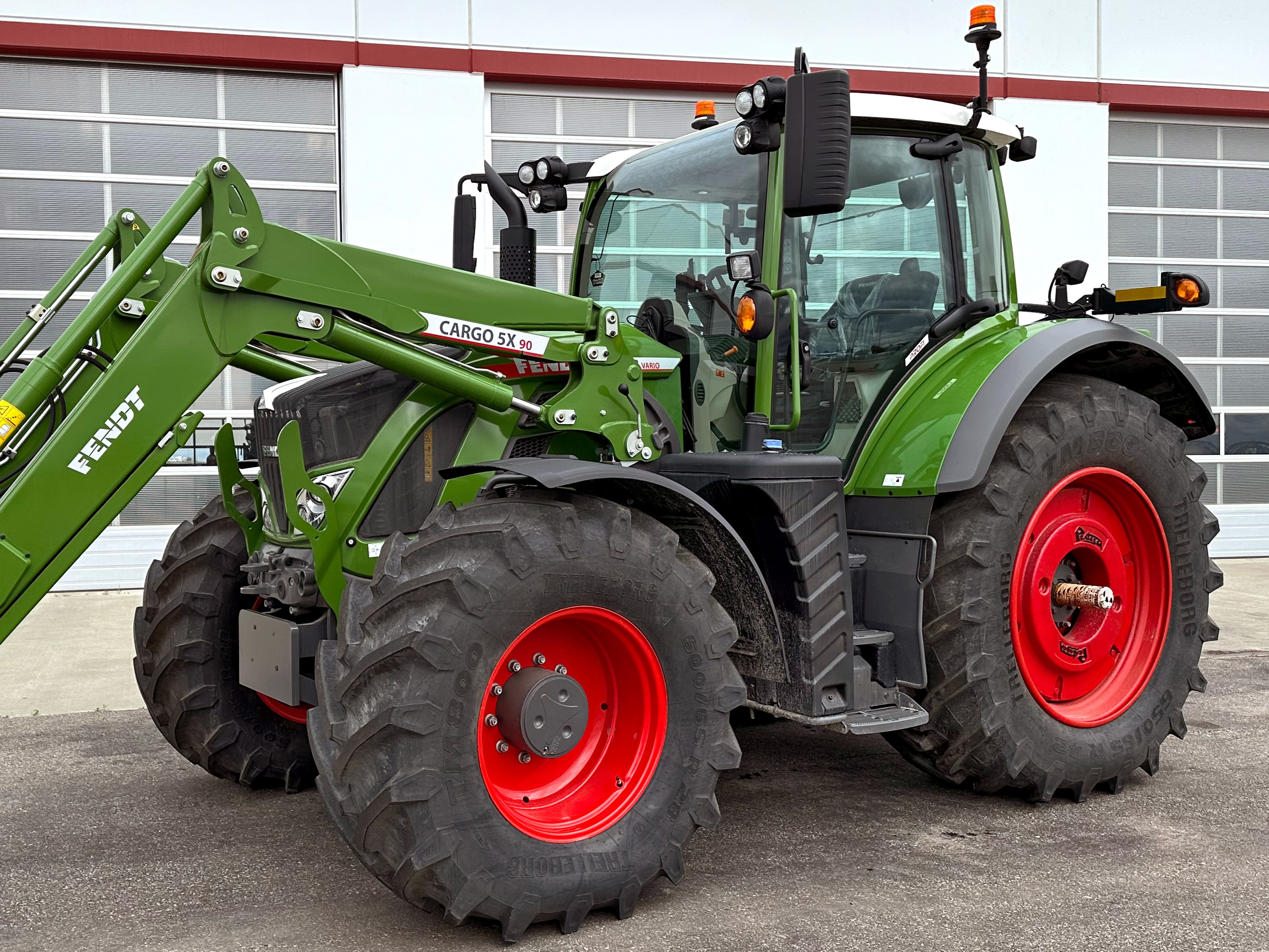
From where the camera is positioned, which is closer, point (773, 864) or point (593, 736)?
point (593, 736)

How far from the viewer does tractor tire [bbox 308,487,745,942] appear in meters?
3.04

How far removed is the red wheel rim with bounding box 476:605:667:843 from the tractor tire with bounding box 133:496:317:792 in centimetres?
145

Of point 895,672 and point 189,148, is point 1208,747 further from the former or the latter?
point 189,148

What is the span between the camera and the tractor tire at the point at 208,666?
440cm

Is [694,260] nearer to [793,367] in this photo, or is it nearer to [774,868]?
[793,367]

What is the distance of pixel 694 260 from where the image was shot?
4.35 metres

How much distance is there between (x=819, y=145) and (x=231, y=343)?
1.68m

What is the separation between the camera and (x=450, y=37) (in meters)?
9.98

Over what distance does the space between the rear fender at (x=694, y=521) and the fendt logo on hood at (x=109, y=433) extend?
842 mm

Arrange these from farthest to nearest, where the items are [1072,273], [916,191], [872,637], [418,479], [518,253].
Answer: [518,253]
[1072,273]
[916,191]
[872,637]
[418,479]

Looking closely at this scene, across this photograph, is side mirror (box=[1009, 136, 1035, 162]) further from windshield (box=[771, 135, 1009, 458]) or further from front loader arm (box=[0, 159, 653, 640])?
front loader arm (box=[0, 159, 653, 640])

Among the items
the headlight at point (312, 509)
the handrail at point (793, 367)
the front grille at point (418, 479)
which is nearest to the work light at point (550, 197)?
the handrail at point (793, 367)

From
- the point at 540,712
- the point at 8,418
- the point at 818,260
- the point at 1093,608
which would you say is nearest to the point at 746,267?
the point at 818,260

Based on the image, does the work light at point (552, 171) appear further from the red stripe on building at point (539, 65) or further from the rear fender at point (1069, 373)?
the red stripe on building at point (539, 65)
